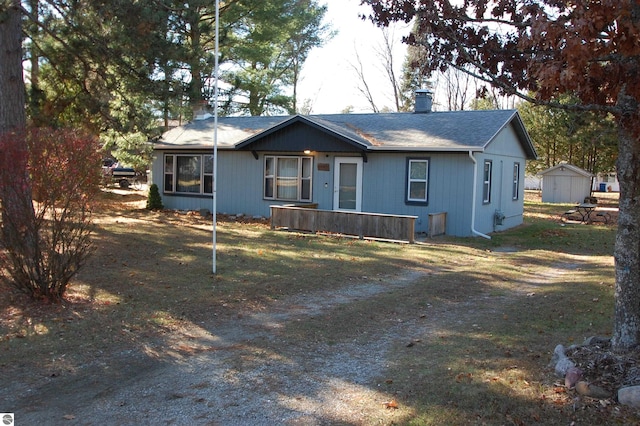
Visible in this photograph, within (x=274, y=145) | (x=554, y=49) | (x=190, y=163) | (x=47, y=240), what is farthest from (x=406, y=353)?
(x=190, y=163)

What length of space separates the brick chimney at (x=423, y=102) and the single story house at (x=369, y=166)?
2.0 inches

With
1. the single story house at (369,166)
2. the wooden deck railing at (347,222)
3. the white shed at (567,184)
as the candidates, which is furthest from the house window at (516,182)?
the white shed at (567,184)

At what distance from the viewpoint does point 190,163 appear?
22188 mm

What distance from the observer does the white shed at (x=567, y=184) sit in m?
33.8

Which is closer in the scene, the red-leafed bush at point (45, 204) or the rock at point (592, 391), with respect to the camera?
the rock at point (592, 391)

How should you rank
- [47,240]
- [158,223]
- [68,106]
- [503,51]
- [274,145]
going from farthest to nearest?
[274,145] < [158,223] < [68,106] < [47,240] < [503,51]

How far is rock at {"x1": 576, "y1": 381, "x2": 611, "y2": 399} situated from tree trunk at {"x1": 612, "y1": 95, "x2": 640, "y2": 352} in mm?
719

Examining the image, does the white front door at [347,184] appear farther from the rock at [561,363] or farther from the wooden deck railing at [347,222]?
the rock at [561,363]

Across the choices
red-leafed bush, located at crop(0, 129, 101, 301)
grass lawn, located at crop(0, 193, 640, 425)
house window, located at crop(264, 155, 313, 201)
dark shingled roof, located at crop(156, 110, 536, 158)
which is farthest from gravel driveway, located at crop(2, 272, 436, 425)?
house window, located at crop(264, 155, 313, 201)

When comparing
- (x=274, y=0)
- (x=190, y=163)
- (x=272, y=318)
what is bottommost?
(x=272, y=318)

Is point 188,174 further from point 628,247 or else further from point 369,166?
point 628,247

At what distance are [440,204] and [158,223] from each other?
878cm

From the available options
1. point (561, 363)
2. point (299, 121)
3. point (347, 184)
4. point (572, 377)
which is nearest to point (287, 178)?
point (299, 121)

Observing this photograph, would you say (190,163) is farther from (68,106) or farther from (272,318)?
(272,318)
